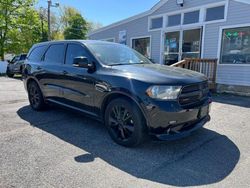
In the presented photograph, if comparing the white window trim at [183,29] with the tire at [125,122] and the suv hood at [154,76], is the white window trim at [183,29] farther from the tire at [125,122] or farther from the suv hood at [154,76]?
the tire at [125,122]

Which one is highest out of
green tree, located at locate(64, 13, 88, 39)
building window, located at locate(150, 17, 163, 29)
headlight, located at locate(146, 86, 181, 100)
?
green tree, located at locate(64, 13, 88, 39)

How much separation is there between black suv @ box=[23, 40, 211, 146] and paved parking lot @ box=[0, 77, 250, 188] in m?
0.35

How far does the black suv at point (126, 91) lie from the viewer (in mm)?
3381

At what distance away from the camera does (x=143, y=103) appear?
134 inches

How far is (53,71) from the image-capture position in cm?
515

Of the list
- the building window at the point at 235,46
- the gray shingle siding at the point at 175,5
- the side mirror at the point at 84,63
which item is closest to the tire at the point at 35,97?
the side mirror at the point at 84,63

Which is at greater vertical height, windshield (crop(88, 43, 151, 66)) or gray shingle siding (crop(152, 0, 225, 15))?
gray shingle siding (crop(152, 0, 225, 15))

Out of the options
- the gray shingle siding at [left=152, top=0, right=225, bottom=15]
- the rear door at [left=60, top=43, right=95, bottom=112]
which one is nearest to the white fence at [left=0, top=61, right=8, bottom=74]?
the gray shingle siding at [left=152, top=0, right=225, bottom=15]

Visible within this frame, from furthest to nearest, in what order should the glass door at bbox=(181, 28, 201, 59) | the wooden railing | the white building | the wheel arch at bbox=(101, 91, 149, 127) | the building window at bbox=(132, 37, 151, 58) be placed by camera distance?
the building window at bbox=(132, 37, 151, 58) < the glass door at bbox=(181, 28, 201, 59) < the wooden railing < the white building < the wheel arch at bbox=(101, 91, 149, 127)

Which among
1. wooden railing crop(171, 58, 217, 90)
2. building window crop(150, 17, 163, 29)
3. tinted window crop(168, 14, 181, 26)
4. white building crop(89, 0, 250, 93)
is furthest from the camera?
building window crop(150, 17, 163, 29)

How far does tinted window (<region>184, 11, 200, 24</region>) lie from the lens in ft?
32.6

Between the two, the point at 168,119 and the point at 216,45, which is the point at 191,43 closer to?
the point at 216,45

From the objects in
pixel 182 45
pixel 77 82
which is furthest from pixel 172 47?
pixel 77 82

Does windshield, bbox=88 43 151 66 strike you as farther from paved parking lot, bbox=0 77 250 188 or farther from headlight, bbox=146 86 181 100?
paved parking lot, bbox=0 77 250 188
